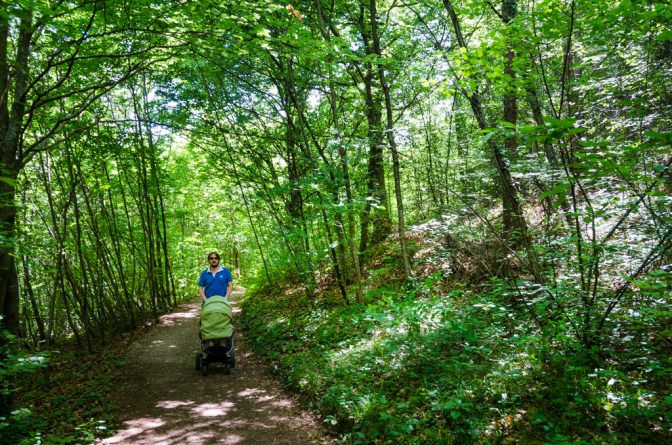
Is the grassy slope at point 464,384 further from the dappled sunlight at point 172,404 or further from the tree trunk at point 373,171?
the tree trunk at point 373,171

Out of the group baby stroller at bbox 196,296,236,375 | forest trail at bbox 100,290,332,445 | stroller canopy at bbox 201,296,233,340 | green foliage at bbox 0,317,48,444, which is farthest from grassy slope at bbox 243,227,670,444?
green foliage at bbox 0,317,48,444

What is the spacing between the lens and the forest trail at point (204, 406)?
4223 mm

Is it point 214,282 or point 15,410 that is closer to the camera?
point 15,410

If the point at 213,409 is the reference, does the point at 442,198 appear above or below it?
above

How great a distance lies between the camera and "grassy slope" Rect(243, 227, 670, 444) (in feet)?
10.2

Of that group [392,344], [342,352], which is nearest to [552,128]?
[392,344]

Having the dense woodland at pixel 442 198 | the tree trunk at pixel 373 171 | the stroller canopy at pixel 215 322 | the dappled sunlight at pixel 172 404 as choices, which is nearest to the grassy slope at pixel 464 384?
the dense woodland at pixel 442 198

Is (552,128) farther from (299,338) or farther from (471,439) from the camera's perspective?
(299,338)

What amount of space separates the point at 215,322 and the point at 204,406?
143 cm

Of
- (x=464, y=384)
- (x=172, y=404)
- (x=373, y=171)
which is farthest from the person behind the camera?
(x=373, y=171)

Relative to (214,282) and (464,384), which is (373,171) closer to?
(214,282)

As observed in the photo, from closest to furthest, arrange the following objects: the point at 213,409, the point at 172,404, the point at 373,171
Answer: the point at 213,409
the point at 172,404
the point at 373,171

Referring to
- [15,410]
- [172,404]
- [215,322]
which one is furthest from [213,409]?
[15,410]

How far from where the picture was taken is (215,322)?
618 cm
